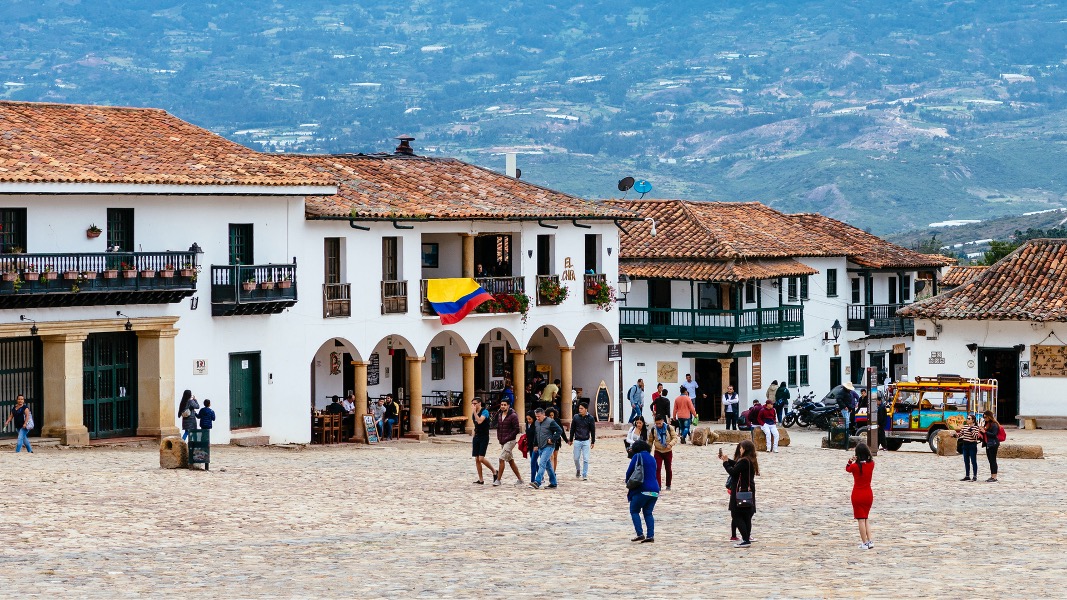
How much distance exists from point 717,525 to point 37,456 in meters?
13.8

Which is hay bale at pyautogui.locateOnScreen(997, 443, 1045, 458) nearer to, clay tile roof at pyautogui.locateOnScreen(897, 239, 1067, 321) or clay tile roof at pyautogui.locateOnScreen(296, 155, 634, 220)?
clay tile roof at pyautogui.locateOnScreen(897, 239, 1067, 321)

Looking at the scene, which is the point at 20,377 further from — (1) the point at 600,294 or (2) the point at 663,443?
(1) the point at 600,294

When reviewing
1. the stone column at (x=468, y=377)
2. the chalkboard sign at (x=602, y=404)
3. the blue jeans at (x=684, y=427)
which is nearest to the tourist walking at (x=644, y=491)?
the blue jeans at (x=684, y=427)

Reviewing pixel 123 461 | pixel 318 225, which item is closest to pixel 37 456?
pixel 123 461

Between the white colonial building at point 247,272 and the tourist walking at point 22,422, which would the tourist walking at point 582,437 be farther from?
the white colonial building at point 247,272

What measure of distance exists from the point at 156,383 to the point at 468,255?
11181 mm

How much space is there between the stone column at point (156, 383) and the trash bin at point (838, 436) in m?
14.4

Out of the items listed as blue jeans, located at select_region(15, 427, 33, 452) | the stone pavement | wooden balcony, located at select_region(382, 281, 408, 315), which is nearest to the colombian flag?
wooden balcony, located at select_region(382, 281, 408, 315)

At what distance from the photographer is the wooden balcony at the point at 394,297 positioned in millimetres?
47125

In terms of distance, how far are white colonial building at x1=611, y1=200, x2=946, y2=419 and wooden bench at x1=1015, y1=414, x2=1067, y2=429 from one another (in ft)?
34.3

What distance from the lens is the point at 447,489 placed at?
31578 millimetres

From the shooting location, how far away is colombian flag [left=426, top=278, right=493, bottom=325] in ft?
157

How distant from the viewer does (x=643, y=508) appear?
81.7ft

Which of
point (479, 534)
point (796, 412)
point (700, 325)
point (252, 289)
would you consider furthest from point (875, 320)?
point (479, 534)
